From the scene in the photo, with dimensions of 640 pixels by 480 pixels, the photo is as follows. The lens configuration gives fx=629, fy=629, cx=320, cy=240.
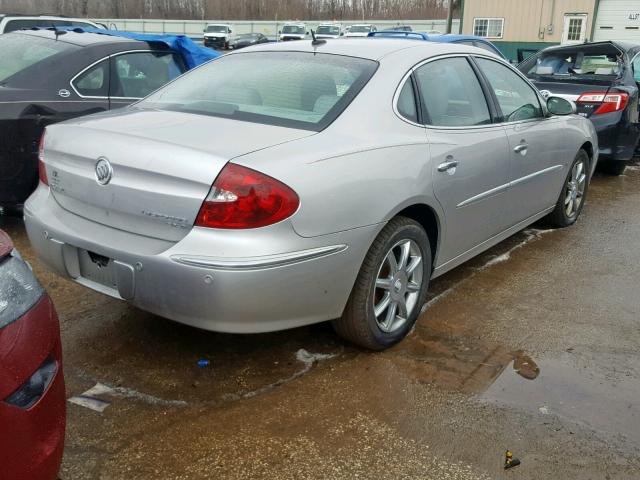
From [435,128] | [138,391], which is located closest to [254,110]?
[435,128]

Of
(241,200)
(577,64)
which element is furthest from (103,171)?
(577,64)

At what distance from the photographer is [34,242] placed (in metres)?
3.04

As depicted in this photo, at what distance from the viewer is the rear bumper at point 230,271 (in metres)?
2.44

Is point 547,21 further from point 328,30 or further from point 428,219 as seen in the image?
point 428,219

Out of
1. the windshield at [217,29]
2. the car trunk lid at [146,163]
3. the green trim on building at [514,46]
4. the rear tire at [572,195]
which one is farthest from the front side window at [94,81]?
the windshield at [217,29]

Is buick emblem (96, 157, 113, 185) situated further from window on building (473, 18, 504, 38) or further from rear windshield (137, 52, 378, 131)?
window on building (473, 18, 504, 38)

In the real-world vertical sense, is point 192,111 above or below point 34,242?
above

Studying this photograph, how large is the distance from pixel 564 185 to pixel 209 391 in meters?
3.57

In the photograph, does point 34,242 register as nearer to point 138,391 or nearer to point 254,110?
point 138,391

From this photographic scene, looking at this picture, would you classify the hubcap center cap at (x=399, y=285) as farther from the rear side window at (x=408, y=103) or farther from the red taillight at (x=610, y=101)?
the red taillight at (x=610, y=101)

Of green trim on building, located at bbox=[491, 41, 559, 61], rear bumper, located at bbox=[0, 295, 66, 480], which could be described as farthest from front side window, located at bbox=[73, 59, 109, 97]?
green trim on building, located at bbox=[491, 41, 559, 61]

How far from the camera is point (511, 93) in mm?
4305

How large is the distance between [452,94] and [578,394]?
178cm

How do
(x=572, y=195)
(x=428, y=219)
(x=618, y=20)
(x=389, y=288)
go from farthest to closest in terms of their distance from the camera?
(x=618, y=20) < (x=572, y=195) < (x=428, y=219) < (x=389, y=288)
